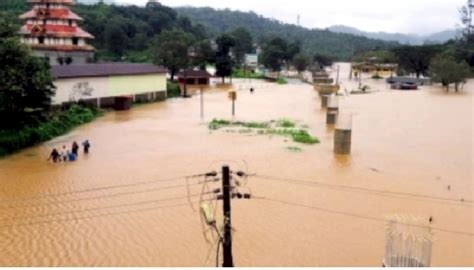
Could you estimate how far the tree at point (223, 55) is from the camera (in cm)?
6500

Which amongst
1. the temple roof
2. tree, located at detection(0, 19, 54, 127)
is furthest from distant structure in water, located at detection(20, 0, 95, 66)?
tree, located at detection(0, 19, 54, 127)

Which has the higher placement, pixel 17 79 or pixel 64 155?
pixel 17 79

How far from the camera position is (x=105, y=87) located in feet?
127

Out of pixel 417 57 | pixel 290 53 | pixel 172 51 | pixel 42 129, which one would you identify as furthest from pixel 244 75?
pixel 42 129

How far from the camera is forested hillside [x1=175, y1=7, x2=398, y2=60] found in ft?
509

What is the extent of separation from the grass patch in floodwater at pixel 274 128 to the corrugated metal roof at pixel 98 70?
9273 millimetres

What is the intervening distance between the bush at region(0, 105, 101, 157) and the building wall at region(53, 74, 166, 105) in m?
1.08

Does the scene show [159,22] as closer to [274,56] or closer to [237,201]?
[274,56]

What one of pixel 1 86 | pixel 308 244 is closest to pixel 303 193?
pixel 308 244

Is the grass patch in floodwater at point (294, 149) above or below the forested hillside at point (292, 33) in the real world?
below

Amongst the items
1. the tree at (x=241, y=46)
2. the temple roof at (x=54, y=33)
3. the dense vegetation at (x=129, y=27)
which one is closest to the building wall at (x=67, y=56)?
the temple roof at (x=54, y=33)

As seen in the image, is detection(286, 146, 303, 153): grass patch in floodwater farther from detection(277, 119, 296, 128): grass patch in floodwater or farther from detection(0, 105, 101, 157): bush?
detection(0, 105, 101, 157): bush

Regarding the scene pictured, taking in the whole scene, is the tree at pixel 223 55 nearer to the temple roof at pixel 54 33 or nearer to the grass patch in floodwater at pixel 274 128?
the temple roof at pixel 54 33

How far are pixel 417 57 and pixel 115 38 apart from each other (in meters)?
40.6
